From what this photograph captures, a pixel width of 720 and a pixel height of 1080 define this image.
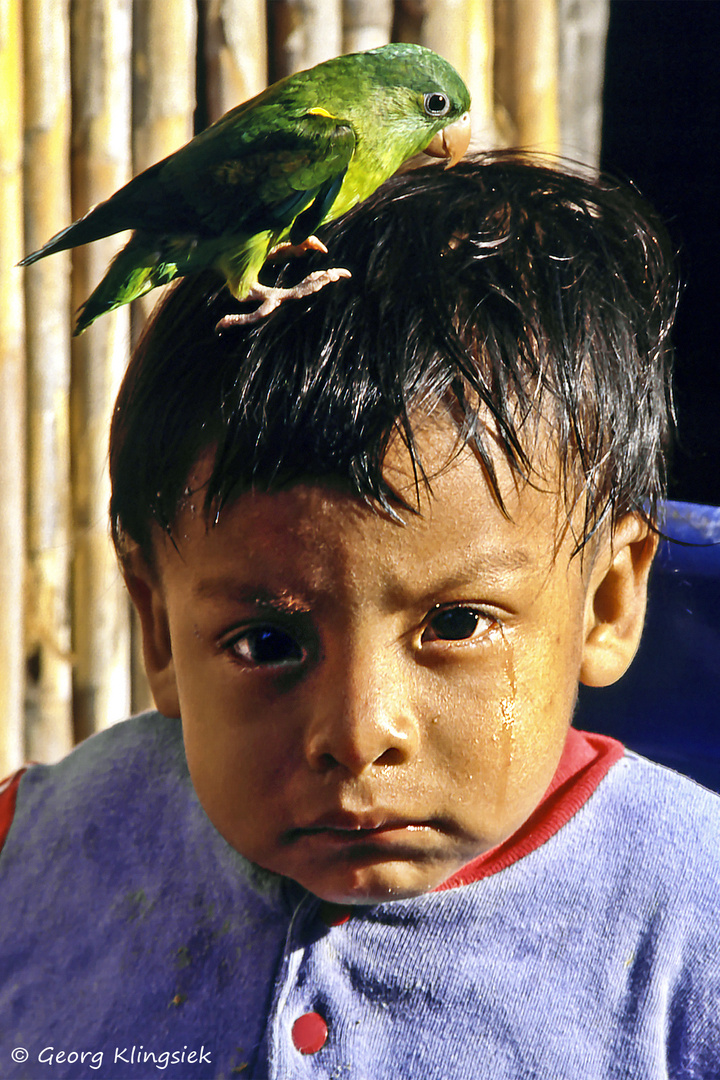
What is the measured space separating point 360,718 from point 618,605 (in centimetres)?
26

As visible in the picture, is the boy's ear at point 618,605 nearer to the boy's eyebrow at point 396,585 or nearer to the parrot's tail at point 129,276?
the boy's eyebrow at point 396,585

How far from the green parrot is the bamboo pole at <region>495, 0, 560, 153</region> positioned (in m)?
0.98

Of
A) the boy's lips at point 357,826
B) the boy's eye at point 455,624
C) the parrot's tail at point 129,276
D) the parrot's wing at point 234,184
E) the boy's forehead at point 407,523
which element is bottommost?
the boy's lips at point 357,826

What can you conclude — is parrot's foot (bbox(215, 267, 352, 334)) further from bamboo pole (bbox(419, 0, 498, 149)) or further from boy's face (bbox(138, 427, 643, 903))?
bamboo pole (bbox(419, 0, 498, 149))

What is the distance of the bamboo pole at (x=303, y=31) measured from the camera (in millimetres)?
1370

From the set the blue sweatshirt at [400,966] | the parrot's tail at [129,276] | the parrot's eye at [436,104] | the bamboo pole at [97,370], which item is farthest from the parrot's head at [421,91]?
the bamboo pole at [97,370]

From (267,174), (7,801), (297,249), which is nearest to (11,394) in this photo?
(7,801)

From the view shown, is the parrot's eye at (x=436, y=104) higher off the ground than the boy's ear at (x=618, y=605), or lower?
higher

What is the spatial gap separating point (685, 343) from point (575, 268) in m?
0.98

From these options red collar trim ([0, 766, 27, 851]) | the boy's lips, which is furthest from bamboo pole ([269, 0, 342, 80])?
the boy's lips

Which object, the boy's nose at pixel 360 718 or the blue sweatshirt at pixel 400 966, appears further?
the blue sweatshirt at pixel 400 966

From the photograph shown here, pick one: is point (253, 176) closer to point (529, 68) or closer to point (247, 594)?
point (247, 594)

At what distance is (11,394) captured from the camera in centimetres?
137

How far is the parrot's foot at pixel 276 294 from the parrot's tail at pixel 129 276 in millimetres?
63
